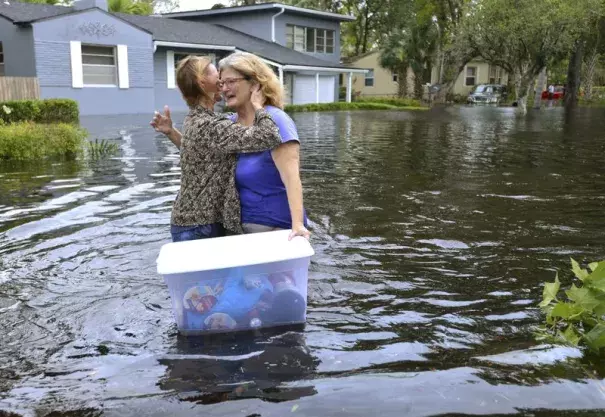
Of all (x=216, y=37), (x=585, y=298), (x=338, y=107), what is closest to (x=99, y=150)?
(x=585, y=298)

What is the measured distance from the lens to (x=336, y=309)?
4.79 meters

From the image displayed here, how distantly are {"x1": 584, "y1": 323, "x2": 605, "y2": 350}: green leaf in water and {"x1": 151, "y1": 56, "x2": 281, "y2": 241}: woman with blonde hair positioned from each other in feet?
7.44

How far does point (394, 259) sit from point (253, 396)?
3083mm

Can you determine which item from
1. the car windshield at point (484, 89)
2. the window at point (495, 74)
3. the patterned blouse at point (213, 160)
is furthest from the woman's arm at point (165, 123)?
the window at point (495, 74)

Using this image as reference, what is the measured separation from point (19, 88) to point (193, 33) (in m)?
11.5

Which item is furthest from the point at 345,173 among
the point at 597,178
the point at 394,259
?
the point at 394,259

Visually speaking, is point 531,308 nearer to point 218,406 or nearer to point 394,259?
point 394,259

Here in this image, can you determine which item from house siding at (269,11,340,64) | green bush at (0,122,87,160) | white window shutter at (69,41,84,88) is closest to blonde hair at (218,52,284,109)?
green bush at (0,122,87,160)

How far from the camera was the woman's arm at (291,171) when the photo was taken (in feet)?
12.0

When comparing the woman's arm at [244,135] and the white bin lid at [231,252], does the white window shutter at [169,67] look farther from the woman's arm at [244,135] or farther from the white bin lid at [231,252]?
the white bin lid at [231,252]

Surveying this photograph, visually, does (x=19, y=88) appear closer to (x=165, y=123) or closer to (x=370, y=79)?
(x=165, y=123)

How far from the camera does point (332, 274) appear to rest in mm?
5707

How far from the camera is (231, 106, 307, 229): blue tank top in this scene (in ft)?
12.2

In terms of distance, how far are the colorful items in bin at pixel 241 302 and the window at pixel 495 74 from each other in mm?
60219
